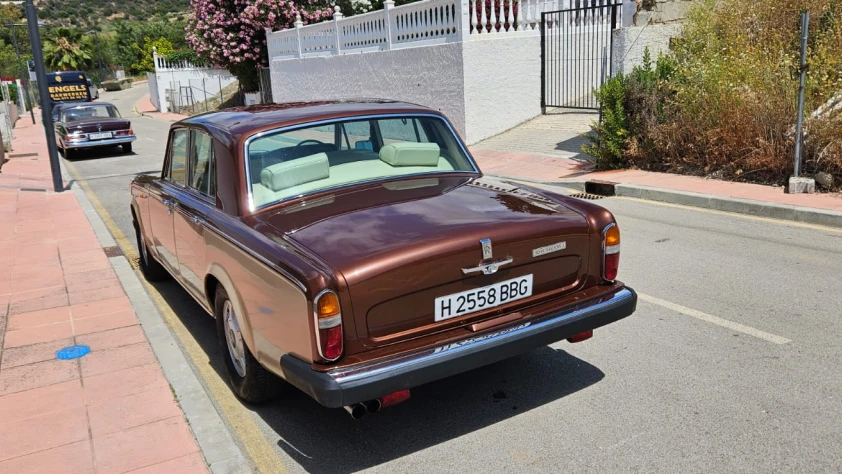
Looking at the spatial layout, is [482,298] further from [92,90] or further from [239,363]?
[92,90]

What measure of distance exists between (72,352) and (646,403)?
3978 mm

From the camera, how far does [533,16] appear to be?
1683cm

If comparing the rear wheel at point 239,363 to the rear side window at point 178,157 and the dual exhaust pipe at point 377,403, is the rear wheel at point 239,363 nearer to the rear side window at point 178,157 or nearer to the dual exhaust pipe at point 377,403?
the dual exhaust pipe at point 377,403

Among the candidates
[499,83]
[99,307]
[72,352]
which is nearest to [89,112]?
[499,83]

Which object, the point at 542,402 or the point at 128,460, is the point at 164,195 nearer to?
the point at 128,460

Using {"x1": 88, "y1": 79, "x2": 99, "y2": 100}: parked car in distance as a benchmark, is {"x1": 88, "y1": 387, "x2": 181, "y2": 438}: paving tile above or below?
below

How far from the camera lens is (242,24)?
98.6 feet

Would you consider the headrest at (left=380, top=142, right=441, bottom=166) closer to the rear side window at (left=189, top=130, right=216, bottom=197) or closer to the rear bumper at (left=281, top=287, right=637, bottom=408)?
the rear side window at (left=189, top=130, right=216, bottom=197)

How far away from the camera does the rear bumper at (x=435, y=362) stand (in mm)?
3170

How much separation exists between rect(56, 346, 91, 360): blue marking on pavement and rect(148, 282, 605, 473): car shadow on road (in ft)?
3.58

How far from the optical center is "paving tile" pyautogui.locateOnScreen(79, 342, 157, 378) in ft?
15.7

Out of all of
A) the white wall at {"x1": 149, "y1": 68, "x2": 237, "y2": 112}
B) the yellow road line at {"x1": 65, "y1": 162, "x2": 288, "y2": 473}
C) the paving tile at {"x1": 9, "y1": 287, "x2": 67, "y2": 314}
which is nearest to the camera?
the yellow road line at {"x1": 65, "y1": 162, "x2": 288, "y2": 473}

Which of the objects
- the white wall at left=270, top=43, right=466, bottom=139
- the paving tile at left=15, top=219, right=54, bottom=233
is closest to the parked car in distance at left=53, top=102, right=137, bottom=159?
the white wall at left=270, top=43, right=466, bottom=139

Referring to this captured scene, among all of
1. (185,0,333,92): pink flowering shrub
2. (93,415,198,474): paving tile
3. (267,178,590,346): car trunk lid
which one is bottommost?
(93,415,198,474): paving tile
